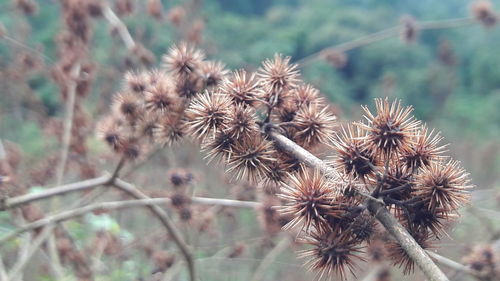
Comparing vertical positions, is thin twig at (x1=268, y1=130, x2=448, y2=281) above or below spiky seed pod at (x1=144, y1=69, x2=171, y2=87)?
below

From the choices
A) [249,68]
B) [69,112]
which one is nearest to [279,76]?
[69,112]

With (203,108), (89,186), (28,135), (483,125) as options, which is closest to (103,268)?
(89,186)

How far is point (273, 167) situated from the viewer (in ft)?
5.79

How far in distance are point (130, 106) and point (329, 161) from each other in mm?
1193

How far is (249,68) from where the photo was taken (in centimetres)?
523

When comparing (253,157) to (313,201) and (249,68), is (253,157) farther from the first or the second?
(249,68)

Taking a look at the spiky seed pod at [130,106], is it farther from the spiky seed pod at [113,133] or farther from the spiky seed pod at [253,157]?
the spiky seed pod at [253,157]

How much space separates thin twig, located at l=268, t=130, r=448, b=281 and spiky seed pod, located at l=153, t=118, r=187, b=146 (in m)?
0.61

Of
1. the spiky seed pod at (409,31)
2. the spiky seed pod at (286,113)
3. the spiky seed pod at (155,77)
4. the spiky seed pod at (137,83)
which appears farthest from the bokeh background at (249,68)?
the spiky seed pod at (137,83)

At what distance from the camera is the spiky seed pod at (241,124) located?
68.9 inches

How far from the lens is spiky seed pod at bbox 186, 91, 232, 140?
182 centimetres

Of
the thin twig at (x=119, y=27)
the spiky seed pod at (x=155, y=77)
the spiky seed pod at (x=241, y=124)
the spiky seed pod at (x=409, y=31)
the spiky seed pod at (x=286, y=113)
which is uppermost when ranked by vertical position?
the spiky seed pod at (x=409, y=31)

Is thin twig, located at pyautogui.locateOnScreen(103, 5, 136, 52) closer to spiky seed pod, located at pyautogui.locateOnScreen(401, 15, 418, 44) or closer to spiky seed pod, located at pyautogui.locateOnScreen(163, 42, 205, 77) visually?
spiky seed pod, located at pyautogui.locateOnScreen(163, 42, 205, 77)

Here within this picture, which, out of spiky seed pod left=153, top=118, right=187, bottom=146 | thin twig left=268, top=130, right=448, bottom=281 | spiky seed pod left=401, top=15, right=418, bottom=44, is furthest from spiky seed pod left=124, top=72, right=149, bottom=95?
spiky seed pod left=401, top=15, right=418, bottom=44
